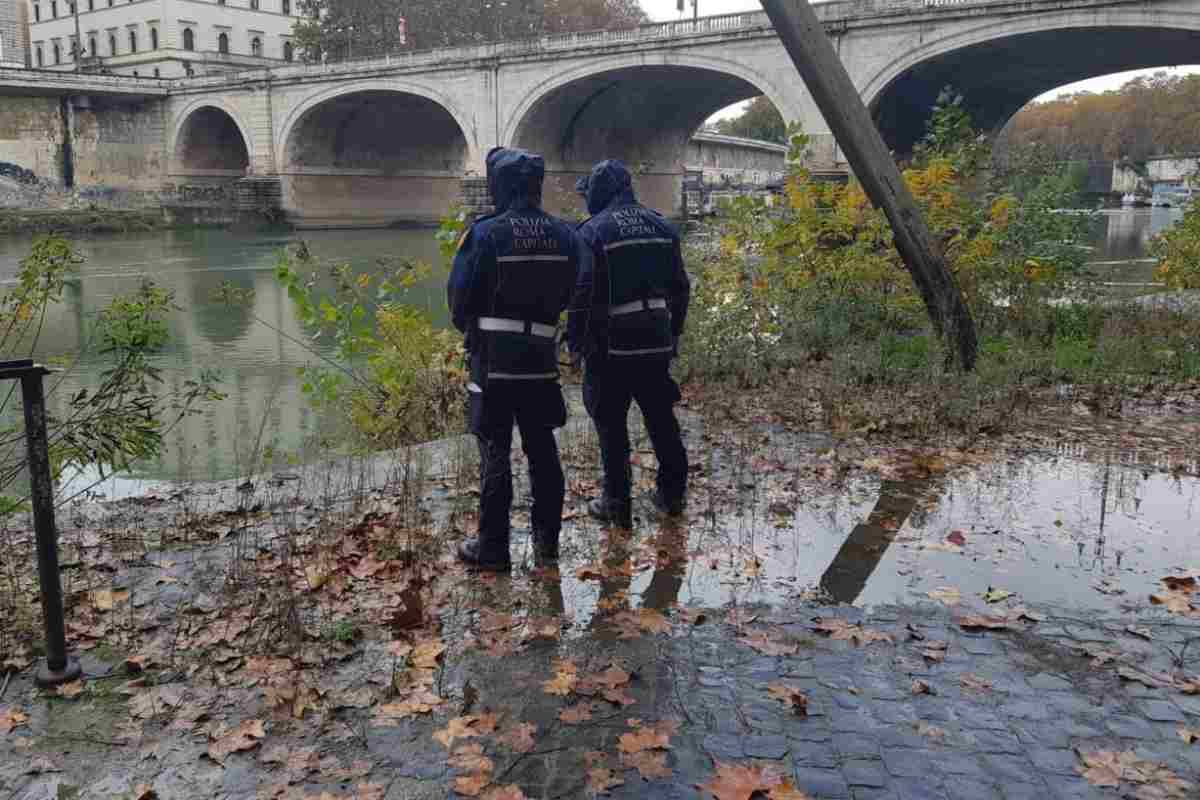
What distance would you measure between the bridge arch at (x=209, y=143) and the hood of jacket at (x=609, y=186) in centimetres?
5381

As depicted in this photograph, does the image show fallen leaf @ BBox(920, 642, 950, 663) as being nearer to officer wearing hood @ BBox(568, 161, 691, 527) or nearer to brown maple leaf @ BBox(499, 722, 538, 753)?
brown maple leaf @ BBox(499, 722, 538, 753)

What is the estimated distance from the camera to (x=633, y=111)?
49719 millimetres

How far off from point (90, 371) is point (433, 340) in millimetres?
6668

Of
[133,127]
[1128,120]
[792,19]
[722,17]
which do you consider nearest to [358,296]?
[792,19]

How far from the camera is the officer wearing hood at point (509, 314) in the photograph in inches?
165

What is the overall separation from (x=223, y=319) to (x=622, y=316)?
15.2m

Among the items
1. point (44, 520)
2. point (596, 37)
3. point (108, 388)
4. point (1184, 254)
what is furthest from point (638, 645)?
point (596, 37)

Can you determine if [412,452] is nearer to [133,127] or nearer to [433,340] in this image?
[433,340]

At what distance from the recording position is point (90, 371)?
1295 centimetres

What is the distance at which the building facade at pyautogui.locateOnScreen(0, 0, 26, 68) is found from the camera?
9088 cm

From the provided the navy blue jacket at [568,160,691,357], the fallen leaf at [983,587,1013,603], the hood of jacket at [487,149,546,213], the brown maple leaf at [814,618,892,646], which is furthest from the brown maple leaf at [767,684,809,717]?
the hood of jacket at [487,149,546,213]

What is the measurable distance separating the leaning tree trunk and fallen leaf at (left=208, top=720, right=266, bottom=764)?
250 inches

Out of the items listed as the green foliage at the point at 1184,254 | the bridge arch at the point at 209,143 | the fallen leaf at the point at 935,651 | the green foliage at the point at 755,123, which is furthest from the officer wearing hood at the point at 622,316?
the green foliage at the point at 755,123

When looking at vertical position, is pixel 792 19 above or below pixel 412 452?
above
